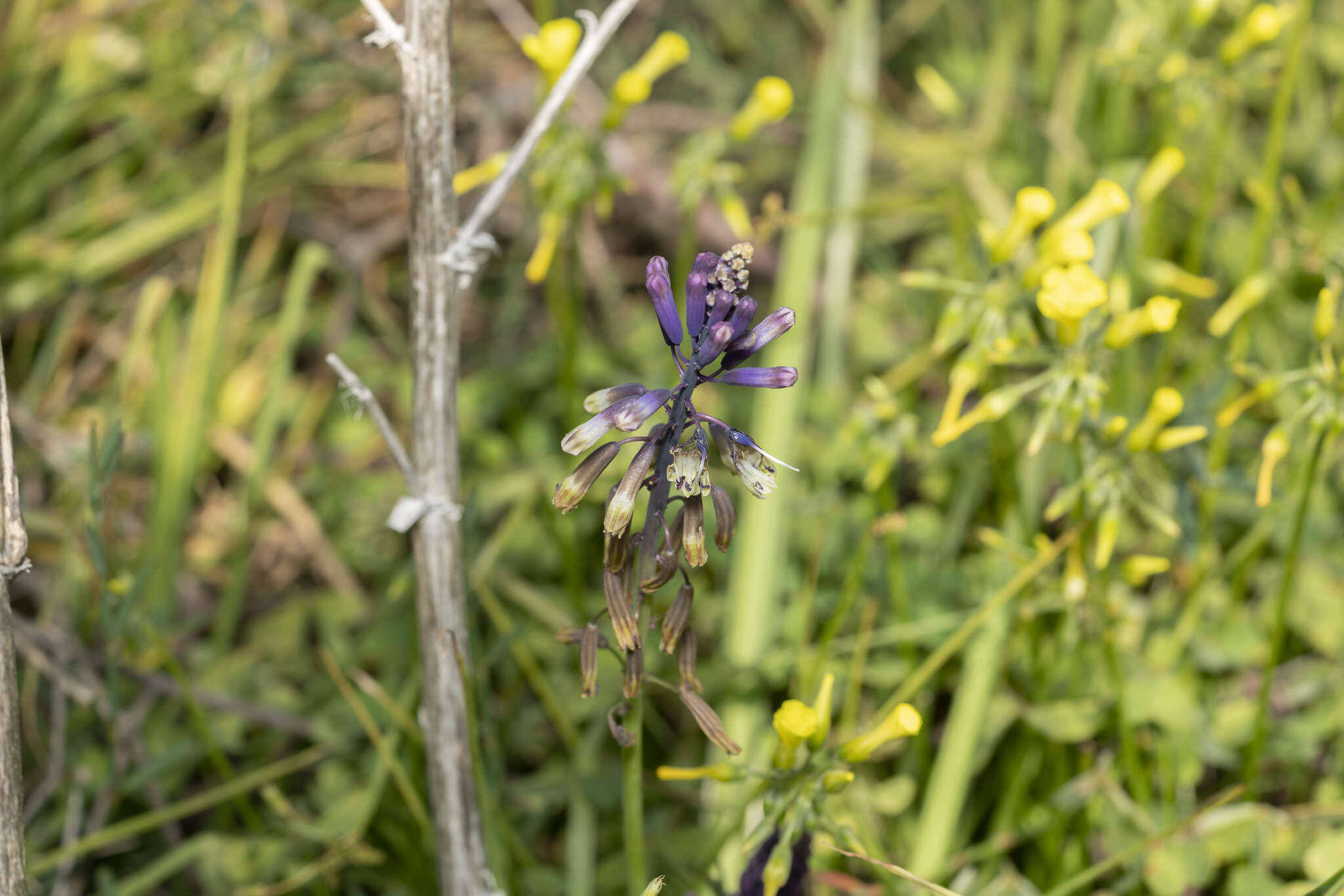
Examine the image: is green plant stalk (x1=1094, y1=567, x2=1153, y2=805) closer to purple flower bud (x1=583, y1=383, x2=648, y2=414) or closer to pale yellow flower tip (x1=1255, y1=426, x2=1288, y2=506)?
pale yellow flower tip (x1=1255, y1=426, x2=1288, y2=506)

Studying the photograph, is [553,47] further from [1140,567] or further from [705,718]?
[1140,567]

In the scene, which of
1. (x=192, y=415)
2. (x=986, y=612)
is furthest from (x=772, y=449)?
(x=192, y=415)

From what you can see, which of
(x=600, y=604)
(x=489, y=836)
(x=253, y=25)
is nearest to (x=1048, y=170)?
(x=600, y=604)

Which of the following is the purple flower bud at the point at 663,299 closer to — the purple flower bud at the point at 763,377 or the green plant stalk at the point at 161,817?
the purple flower bud at the point at 763,377

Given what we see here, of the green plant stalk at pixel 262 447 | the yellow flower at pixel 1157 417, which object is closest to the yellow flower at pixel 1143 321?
the yellow flower at pixel 1157 417

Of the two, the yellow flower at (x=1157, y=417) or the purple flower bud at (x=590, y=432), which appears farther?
the yellow flower at (x=1157, y=417)

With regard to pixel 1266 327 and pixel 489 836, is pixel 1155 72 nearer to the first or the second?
pixel 1266 327

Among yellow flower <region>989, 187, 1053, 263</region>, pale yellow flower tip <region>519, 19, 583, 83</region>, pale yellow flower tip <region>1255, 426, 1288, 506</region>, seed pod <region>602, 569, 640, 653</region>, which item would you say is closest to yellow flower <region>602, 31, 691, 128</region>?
pale yellow flower tip <region>519, 19, 583, 83</region>
